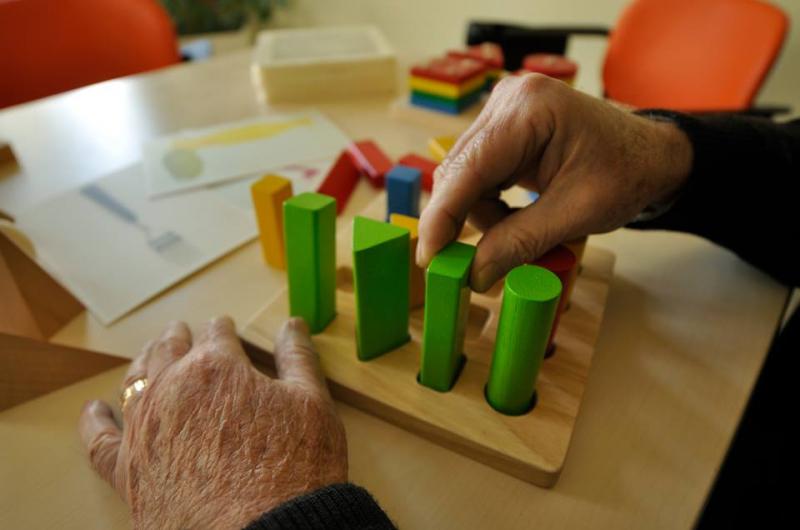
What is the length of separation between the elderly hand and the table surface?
156 mm

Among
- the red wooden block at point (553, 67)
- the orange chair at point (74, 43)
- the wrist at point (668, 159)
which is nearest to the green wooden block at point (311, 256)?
the wrist at point (668, 159)

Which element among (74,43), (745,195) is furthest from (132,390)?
(74,43)

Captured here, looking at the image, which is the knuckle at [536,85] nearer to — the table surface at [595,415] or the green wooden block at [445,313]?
the green wooden block at [445,313]

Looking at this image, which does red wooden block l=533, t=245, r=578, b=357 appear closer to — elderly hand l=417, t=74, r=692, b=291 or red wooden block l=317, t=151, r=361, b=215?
elderly hand l=417, t=74, r=692, b=291

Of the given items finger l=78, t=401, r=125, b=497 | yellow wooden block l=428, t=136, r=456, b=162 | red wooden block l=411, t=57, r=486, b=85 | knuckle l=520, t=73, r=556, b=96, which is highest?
knuckle l=520, t=73, r=556, b=96

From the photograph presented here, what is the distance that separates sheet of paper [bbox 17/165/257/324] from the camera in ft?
1.99

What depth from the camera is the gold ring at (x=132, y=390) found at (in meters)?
0.44

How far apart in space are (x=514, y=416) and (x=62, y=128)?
39.5 inches

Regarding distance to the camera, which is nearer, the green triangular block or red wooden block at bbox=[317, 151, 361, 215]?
the green triangular block

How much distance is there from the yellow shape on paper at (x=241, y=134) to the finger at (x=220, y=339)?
51 centimetres

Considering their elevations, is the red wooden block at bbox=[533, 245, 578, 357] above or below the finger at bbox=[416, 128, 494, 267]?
below

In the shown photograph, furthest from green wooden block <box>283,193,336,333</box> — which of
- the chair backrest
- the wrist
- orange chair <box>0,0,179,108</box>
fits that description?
the chair backrest

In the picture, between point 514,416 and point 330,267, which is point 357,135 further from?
point 514,416

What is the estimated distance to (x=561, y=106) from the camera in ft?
1.55
